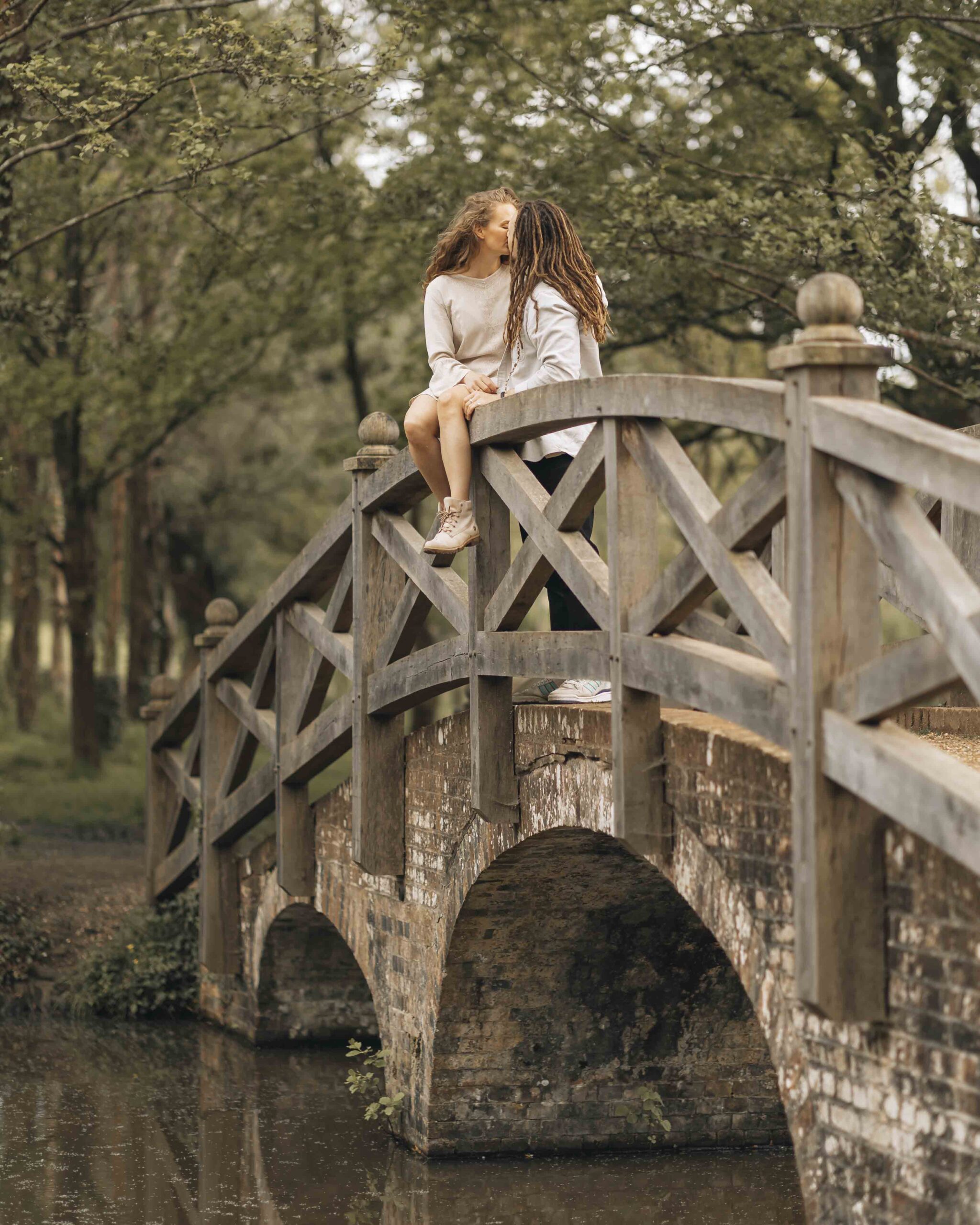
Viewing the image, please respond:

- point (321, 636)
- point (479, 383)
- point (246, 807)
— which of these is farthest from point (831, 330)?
point (246, 807)

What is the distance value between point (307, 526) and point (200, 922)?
1411 centimetres

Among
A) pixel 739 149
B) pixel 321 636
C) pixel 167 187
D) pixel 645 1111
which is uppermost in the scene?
pixel 739 149

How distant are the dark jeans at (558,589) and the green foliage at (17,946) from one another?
6.44 metres

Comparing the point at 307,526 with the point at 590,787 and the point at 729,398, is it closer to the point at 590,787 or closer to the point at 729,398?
the point at 590,787

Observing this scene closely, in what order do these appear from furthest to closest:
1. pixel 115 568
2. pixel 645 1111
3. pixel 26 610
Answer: pixel 115 568, pixel 26 610, pixel 645 1111

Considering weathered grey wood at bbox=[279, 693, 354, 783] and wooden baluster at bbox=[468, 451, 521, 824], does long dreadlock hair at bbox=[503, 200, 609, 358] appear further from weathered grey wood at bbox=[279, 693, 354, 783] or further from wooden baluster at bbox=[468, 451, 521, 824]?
weathered grey wood at bbox=[279, 693, 354, 783]

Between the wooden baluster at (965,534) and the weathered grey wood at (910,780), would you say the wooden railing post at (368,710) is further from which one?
the weathered grey wood at (910,780)

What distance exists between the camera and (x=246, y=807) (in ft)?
34.1

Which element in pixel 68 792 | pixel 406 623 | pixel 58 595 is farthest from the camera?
pixel 58 595

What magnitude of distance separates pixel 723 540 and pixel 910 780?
3.34 feet

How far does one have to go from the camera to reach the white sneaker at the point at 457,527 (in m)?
6.38

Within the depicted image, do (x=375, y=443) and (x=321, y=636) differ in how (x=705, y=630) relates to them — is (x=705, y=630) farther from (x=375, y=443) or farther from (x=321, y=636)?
(x=321, y=636)

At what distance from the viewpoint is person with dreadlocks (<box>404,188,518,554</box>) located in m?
6.61

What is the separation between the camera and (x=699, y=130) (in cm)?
1320
